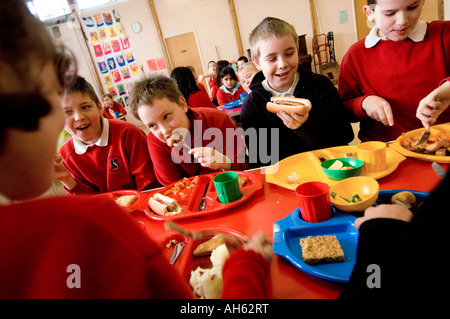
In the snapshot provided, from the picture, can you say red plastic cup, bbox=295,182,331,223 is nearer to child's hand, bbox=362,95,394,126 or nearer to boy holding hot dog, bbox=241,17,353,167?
boy holding hot dog, bbox=241,17,353,167

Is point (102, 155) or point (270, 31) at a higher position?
point (270, 31)

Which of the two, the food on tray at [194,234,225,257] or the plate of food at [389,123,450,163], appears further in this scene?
the plate of food at [389,123,450,163]

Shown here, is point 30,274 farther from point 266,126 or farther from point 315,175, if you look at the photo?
point 266,126

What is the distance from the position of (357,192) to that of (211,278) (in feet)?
2.30

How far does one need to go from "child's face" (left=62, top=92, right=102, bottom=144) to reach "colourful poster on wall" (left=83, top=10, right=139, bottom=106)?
27.6 ft

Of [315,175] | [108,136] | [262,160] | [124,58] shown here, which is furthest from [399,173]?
[124,58]

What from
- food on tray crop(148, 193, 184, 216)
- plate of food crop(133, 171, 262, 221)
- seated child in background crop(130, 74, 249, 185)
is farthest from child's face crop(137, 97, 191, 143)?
food on tray crop(148, 193, 184, 216)

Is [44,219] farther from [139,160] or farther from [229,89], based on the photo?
[229,89]

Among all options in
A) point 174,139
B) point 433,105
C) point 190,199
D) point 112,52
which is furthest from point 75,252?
point 112,52

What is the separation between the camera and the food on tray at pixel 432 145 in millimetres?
1310

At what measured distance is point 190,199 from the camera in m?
1.46

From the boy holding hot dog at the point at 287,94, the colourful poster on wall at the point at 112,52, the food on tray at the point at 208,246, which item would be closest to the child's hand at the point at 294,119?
the boy holding hot dog at the point at 287,94

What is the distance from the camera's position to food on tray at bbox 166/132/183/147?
1814 millimetres

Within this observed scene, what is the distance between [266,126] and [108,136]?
1325 mm
